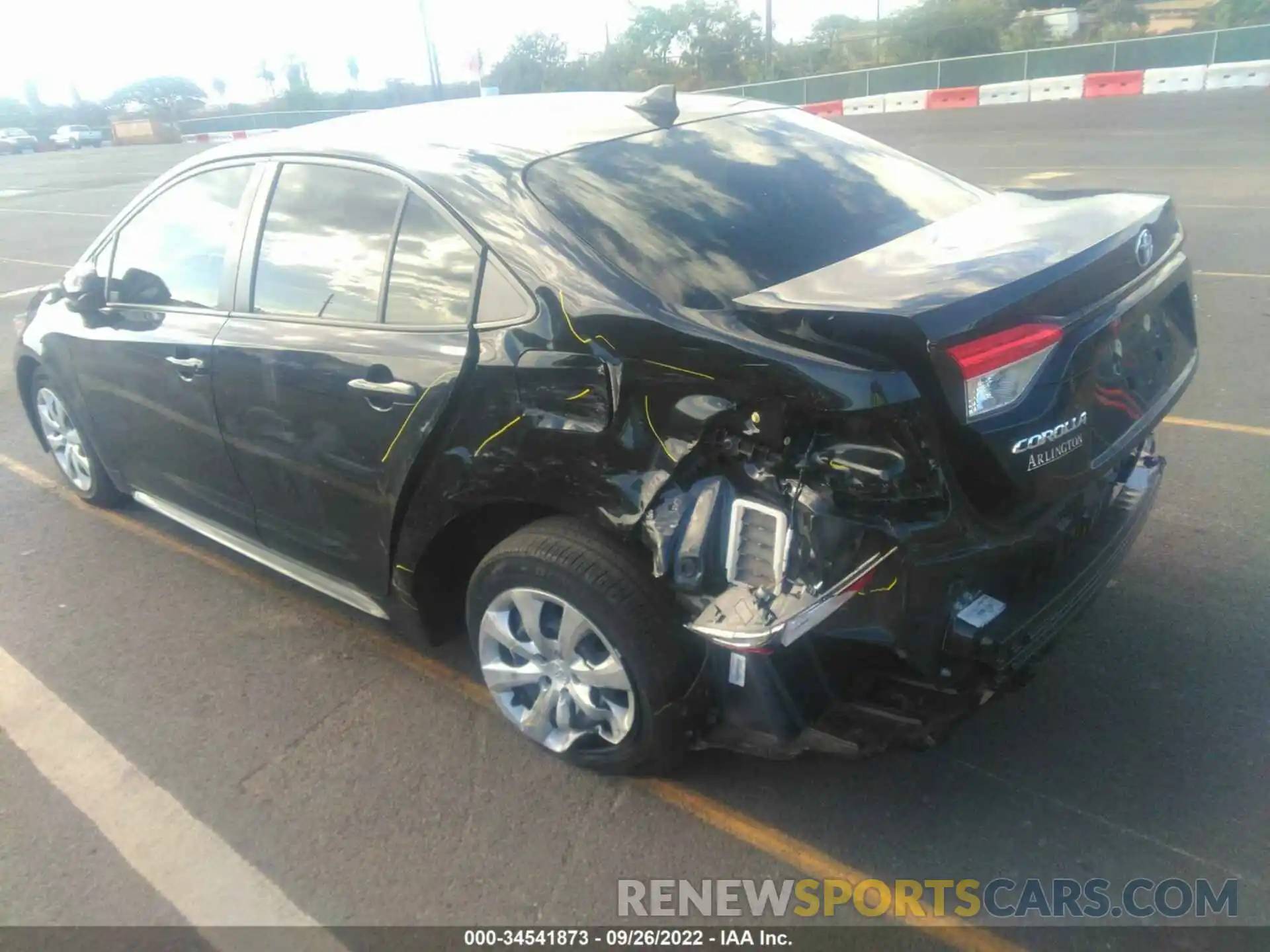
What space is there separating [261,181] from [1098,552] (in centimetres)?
297

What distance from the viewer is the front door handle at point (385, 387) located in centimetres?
292

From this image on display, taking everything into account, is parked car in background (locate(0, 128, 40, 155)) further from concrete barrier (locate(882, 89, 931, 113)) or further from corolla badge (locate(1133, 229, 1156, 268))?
corolla badge (locate(1133, 229, 1156, 268))

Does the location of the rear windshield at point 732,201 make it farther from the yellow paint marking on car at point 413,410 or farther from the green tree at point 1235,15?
the green tree at point 1235,15

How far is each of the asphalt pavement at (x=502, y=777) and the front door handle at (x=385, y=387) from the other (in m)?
1.11

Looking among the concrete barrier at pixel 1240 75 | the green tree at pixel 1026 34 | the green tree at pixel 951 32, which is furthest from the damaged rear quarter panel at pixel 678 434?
the green tree at pixel 951 32

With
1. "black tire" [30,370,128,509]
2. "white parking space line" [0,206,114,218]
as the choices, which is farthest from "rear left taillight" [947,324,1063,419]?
"white parking space line" [0,206,114,218]

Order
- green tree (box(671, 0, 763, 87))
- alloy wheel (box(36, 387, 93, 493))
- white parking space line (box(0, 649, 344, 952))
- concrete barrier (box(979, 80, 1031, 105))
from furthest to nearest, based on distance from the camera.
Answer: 1. green tree (box(671, 0, 763, 87))
2. concrete barrier (box(979, 80, 1031, 105))
3. alloy wheel (box(36, 387, 93, 493))
4. white parking space line (box(0, 649, 344, 952))

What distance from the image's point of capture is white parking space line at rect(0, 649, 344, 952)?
265 centimetres

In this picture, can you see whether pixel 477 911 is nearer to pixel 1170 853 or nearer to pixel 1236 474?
pixel 1170 853

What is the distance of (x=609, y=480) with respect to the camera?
257 centimetres

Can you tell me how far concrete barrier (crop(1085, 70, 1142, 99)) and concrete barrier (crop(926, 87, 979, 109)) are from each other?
2605 millimetres

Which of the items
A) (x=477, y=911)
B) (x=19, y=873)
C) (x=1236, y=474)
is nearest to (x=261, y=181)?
(x=19, y=873)

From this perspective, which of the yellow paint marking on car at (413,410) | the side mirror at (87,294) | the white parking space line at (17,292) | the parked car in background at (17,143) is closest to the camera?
the yellow paint marking on car at (413,410)

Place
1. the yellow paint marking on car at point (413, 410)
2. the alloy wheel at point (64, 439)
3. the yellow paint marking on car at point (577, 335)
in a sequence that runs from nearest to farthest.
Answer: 1. the yellow paint marking on car at point (577, 335)
2. the yellow paint marking on car at point (413, 410)
3. the alloy wheel at point (64, 439)
